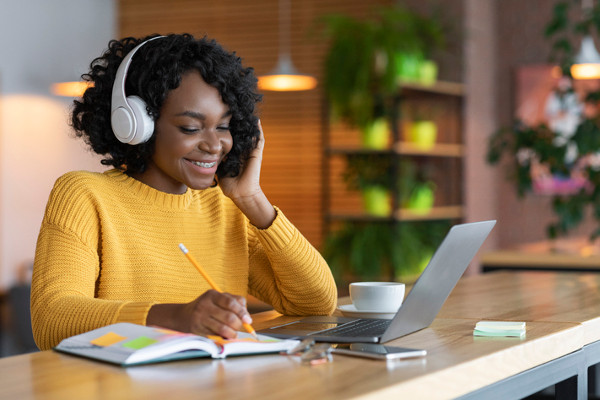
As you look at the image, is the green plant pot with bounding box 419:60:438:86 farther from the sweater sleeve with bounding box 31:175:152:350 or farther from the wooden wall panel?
the sweater sleeve with bounding box 31:175:152:350

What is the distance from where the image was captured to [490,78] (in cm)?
611

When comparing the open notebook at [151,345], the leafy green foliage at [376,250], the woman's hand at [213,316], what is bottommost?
the leafy green foliage at [376,250]

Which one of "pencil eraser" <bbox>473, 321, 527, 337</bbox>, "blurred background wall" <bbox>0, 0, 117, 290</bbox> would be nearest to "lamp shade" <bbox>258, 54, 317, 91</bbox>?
"blurred background wall" <bbox>0, 0, 117, 290</bbox>

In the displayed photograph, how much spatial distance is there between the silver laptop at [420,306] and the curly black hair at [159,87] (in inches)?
18.3

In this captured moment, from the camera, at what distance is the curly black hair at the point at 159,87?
1.68 metres

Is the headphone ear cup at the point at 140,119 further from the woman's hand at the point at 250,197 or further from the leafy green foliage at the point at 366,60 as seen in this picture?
the leafy green foliage at the point at 366,60

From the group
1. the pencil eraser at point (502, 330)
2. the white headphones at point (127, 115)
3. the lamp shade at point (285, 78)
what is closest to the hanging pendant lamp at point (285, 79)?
the lamp shade at point (285, 78)

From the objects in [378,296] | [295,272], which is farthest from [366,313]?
[295,272]

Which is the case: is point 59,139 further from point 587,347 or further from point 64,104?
point 587,347

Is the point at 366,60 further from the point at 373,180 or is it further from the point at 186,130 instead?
the point at 186,130

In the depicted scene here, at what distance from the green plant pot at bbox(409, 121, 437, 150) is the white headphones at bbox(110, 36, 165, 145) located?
3643mm

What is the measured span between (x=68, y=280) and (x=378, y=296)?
579 mm

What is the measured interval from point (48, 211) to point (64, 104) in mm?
4794

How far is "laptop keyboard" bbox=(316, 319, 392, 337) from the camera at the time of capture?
1.38 metres
